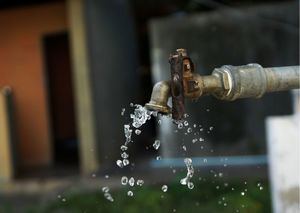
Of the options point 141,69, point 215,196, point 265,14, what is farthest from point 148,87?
point 215,196

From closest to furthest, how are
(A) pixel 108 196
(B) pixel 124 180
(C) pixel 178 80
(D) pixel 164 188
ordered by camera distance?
(C) pixel 178 80 < (D) pixel 164 188 < (A) pixel 108 196 < (B) pixel 124 180

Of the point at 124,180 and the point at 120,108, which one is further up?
the point at 120,108

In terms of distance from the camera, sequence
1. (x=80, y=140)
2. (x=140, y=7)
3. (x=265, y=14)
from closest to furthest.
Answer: (x=265, y=14), (x=80, y=140), (x=140, y=7)

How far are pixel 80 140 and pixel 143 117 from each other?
531cm

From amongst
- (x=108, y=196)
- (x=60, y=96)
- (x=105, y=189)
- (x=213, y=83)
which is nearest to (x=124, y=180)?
(x=105, y=189)

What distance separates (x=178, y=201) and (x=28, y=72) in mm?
4223

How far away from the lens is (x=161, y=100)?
1909 millimetres

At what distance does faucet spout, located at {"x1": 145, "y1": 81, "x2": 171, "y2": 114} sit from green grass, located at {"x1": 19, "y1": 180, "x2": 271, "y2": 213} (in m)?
2.58

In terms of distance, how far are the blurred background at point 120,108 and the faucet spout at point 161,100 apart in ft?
8.62

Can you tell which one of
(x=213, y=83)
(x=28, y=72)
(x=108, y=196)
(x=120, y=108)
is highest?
(x=28, y=72)

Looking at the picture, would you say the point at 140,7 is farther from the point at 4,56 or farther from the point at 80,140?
the point at 80,140

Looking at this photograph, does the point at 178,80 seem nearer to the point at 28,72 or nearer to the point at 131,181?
the point at 131,181

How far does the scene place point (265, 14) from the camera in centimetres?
674

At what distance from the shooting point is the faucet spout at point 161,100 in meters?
1.90
